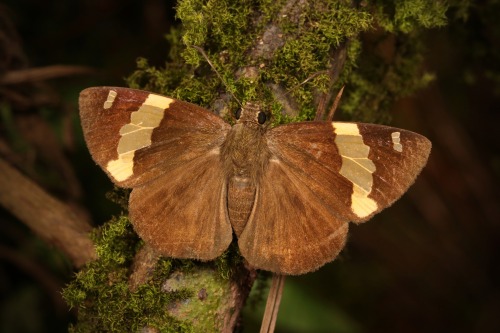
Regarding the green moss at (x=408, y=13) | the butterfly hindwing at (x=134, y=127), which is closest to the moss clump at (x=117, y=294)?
the butterfly hindwing at (x=134, y=127)

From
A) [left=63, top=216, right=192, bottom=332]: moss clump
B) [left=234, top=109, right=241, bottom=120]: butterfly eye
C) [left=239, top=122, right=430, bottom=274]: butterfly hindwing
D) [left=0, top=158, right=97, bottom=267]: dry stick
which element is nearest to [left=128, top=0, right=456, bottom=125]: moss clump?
[left=234, top=109, right=241, bottom=120]: butterfly eye

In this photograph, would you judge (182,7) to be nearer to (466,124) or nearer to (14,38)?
(14,38)

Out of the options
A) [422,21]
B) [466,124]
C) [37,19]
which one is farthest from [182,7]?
[466,124]

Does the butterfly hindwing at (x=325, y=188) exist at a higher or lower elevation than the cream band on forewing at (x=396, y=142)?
lower

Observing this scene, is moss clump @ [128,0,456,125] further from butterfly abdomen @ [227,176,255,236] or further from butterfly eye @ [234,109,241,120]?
butterfly abdomen @ [227,176,255,236]

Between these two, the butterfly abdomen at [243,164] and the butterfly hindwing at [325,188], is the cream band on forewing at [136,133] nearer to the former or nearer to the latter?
the butterfly abdomen at [243,164]

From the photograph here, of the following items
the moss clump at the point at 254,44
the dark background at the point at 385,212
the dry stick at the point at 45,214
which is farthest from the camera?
the dark background at the point at 385,212
